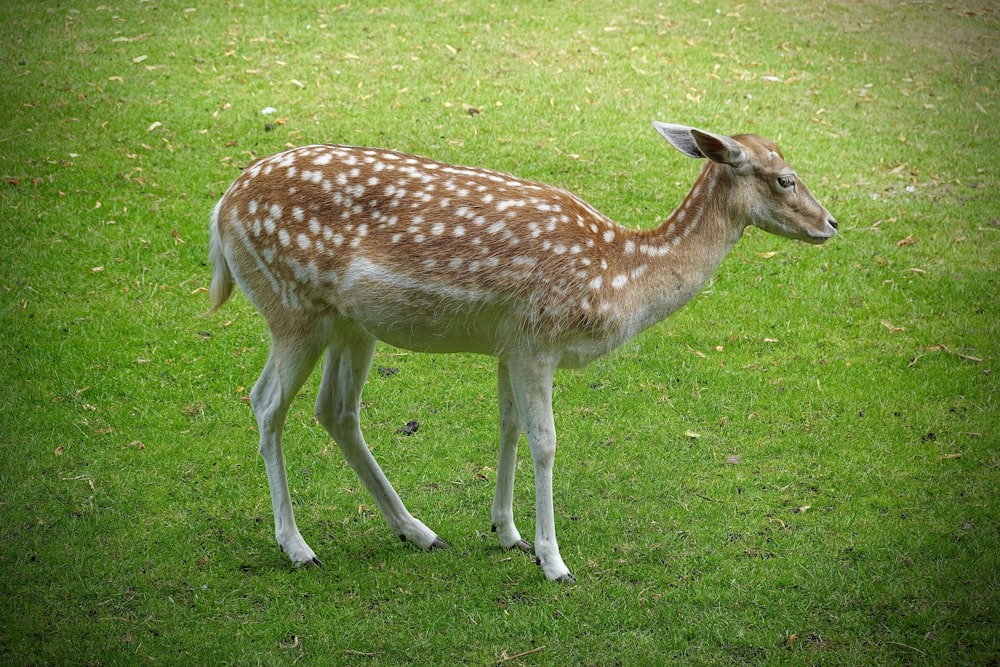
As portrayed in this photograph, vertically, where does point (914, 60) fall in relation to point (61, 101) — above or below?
above

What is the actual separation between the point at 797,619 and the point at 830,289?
12.9 feet

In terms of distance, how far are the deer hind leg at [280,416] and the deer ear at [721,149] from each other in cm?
208

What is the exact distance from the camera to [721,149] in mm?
5031

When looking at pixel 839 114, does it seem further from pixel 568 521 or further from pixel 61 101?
pixel 61 101

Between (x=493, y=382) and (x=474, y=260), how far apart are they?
7.78ft

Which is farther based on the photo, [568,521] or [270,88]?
[270,88]

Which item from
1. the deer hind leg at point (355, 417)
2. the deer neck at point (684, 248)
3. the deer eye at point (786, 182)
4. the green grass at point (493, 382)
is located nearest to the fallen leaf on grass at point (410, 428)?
the green grass at point (493, 382)

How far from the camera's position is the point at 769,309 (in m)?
7.95

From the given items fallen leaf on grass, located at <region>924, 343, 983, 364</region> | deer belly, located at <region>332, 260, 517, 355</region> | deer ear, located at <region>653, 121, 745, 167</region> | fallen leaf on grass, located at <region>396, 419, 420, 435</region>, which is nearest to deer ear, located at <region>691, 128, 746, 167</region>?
deer ear, located at <region>653, 121, 745, 167</region>

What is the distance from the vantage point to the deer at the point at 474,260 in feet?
16.1

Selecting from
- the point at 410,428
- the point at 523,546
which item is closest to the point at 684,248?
the point at 523,546

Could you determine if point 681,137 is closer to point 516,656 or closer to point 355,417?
point 355,417

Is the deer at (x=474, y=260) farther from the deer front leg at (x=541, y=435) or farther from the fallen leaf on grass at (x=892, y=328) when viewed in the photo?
the fallen leaf on grass at (x=892, y=328)

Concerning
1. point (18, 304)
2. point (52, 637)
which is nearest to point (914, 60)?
point (18, 304)
